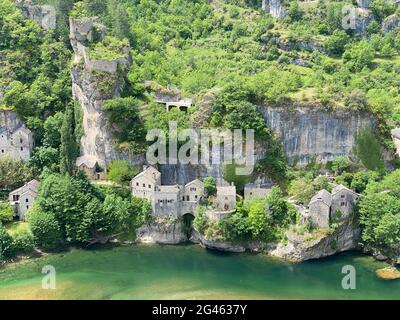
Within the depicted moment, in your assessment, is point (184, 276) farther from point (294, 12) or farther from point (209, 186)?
point (294, 12)

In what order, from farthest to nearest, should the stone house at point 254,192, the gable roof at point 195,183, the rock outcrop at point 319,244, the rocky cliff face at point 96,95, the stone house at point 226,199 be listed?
1. the rocky cliff face at point 96,95
2. the stone house at point 254,192
3. the gable roof at point 195,183
4. the stone house at point 226,199
5. the rock outcrop at point 319,244

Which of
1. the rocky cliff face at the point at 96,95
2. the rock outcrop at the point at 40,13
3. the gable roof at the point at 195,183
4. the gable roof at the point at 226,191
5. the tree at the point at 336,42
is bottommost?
the gable roof at the point at 226,191

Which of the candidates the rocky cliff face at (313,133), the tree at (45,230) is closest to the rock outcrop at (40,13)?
the tree at (45,230)

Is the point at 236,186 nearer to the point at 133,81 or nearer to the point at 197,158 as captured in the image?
the point at 197,158

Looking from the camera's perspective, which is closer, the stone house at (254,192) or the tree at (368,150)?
the stone house at (254,192)

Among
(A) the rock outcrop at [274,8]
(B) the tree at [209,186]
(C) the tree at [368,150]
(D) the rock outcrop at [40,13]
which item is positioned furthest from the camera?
(A) the rock outcrop at [274,8]

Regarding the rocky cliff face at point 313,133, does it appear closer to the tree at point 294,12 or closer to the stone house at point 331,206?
the stone house at point 331,206

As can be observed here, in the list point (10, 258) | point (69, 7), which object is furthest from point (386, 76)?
point (10, 258)
